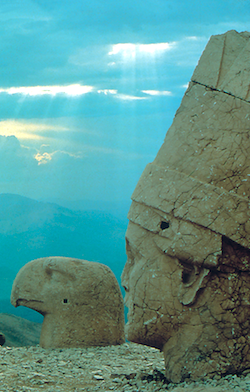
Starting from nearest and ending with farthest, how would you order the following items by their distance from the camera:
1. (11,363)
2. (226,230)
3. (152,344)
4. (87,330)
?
1. (226,230)
2. (152,344)
3. (11,363)
4. (87,330)

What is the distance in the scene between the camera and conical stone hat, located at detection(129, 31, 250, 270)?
12.0 feet

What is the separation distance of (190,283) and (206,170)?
1.18 meters

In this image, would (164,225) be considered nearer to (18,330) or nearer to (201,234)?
(201,234)

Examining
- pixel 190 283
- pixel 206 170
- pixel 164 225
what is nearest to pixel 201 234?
pixel 164 225

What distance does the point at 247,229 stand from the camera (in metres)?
3.66

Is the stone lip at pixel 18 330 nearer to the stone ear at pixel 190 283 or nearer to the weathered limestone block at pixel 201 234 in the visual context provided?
the weathered limestone block at pixel 201 234

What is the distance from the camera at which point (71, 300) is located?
7.49m

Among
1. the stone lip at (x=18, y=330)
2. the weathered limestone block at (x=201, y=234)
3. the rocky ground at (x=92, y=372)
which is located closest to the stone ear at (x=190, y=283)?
the weathered limestone block at (x=201, y=234)

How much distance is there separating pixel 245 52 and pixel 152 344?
11.2ft

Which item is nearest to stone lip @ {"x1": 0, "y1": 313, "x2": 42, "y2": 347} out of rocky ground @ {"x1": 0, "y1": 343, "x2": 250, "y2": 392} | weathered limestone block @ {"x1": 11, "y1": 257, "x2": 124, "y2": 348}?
weathered limestone block @ {"x1": 11, "y1": 257, "x2": 124, "y2": 348}

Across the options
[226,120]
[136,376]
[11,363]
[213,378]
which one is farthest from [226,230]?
[11,363]

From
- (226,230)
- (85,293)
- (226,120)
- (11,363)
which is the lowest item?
(11,363)

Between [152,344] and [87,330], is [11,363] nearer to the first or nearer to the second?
[87,330]

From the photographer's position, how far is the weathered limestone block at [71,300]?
741 cm
